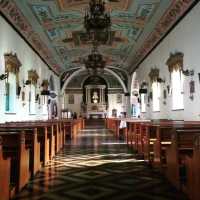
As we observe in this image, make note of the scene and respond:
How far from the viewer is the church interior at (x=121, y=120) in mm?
4824

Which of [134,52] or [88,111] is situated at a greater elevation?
[134,52]

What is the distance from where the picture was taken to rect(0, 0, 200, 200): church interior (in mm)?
4824

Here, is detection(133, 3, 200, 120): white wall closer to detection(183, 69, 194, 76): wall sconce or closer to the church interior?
the church interior

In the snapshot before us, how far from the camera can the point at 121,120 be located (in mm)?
15695

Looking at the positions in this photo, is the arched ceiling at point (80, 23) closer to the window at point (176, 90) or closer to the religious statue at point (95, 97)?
the window at point (176, 90)

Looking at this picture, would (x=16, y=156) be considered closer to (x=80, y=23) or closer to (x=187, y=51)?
(x=187, y=51)

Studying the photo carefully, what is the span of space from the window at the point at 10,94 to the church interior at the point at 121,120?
0.04m

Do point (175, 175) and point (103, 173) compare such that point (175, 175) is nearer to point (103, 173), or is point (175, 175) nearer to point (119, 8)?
point (103, 173)

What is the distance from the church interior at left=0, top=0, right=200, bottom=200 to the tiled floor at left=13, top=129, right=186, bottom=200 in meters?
0.02

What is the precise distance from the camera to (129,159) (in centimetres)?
798

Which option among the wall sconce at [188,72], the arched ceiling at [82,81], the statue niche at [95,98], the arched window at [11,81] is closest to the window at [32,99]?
the arched window at [11,81]

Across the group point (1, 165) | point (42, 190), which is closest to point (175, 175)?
point (42, 190)

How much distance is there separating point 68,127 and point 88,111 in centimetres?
2229

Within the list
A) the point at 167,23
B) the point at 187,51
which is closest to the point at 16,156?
the point at 187,51
